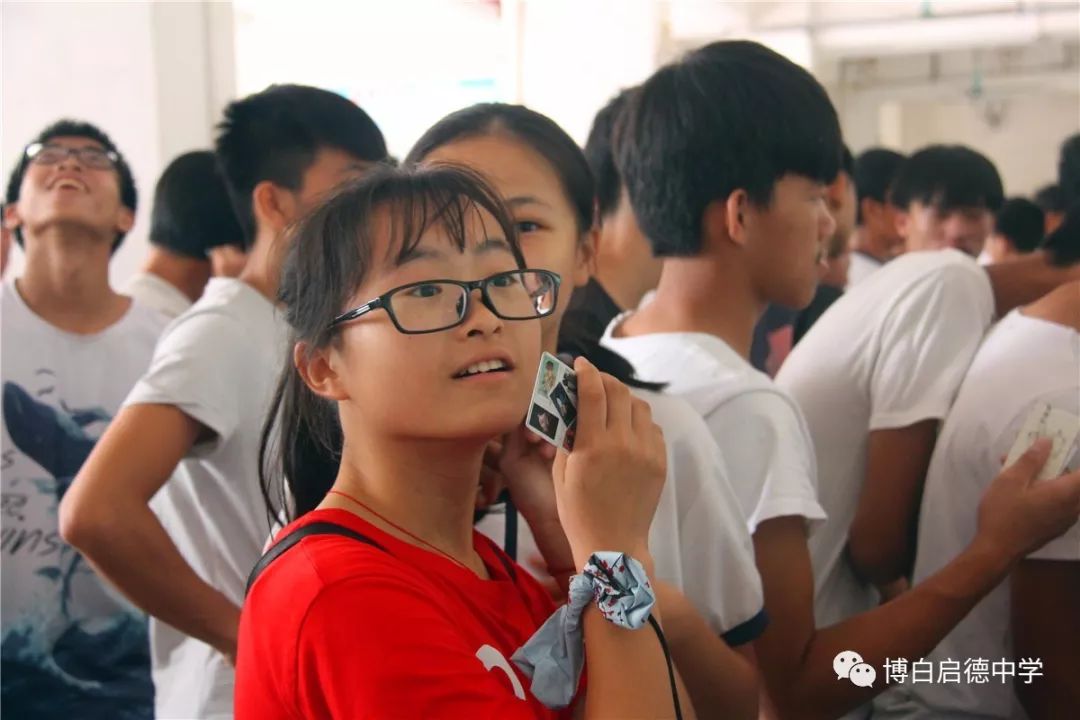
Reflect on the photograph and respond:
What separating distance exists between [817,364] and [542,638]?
81 cm

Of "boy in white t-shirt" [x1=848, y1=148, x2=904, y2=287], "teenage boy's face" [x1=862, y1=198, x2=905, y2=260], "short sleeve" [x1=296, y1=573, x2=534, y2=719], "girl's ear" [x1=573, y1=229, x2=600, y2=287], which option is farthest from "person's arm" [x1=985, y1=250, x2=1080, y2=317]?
"boy in white t-shirt" [x1=848, y1=148, x2=904, y2=287]

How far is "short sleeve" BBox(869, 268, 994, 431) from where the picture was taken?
1410 mm

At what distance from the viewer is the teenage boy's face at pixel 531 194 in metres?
1.16

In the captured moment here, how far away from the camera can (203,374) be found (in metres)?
1.43

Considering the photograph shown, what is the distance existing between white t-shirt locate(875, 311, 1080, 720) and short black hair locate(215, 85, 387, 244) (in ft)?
2.96

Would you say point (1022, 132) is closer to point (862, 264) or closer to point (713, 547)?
point (862, 264)

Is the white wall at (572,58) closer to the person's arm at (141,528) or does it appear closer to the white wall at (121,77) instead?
the white wall at (121,77)

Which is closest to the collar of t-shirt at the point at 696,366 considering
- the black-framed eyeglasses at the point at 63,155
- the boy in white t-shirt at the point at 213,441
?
the boy in white t-shirt at the point at 213,441

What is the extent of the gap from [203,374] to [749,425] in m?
0.71

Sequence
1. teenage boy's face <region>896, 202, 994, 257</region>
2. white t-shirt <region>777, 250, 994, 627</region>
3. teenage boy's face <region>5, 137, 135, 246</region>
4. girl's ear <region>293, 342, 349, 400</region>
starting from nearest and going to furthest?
1. girl's ear <region>293, 342, 349, 400</region>
2. white t-shirt <region>777, 250, 994, 627</region>
3. teenage boy's face <region>5, 137, 135, 246</region>
4. teenage boy's face <region>896, 202, 994, 257</region>

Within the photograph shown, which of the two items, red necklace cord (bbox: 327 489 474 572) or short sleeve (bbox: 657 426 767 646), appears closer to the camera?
red necklace cord (bbox: 327 489 474 572)

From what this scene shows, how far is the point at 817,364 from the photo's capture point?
59.8 inches

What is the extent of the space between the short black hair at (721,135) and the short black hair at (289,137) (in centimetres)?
46

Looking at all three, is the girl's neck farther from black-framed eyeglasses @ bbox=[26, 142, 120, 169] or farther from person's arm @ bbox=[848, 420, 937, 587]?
black-framed eyeglasses @ bbox=[26, 142, 120, 169]
